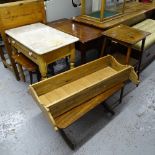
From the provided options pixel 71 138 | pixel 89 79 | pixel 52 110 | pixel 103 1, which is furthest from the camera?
pixel 103 1

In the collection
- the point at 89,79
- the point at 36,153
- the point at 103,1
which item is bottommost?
the point at 36,153

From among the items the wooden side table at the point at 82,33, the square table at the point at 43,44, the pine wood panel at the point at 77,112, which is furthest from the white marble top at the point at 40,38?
the pine wood panel at the point at 77,112

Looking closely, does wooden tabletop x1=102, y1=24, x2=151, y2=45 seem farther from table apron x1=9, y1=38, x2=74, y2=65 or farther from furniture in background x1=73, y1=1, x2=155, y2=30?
table apron x1=9, y1=38, x2=74, y2=65

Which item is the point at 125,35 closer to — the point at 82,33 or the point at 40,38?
the point at 82,33

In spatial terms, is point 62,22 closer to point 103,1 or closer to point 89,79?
point 103,1

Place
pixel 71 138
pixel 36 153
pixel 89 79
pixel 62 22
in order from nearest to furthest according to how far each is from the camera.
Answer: pixel 36 153, pixel 71 138, pixel 89 79, pixel 62 22

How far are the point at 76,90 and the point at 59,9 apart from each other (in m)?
1.33

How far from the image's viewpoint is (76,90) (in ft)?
5.34

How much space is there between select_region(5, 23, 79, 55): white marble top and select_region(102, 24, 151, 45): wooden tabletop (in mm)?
465

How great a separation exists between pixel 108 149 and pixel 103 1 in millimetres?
1593

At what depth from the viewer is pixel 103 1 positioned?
1.99 m

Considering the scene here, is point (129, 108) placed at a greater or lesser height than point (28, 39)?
lesser

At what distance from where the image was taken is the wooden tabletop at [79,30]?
1.84m

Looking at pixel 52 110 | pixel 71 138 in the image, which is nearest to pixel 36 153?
pixel 71 138
